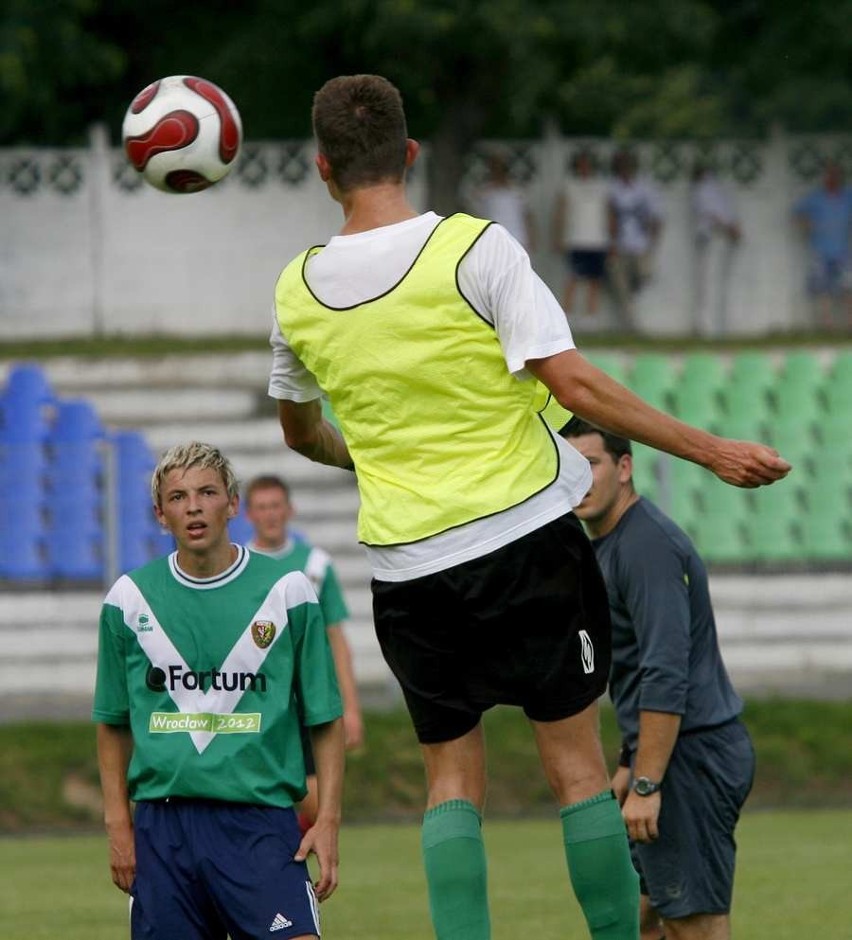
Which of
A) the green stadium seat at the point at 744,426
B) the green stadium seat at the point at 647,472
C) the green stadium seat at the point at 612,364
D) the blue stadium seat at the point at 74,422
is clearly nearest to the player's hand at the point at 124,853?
the green stadium seat at the point at 647,472

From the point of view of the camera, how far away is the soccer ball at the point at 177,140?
21.1 feet

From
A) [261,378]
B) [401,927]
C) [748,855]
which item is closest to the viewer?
[401,927]

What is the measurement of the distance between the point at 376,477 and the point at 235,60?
16.8m

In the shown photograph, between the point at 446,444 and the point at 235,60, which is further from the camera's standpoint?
the point at 235,60

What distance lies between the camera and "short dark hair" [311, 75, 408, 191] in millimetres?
4824

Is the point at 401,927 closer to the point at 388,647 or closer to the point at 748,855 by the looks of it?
the point at 748,855

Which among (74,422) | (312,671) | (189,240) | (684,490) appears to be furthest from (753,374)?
(312,671)

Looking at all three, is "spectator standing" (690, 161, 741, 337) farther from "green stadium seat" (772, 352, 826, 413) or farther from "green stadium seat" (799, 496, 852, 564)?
"green stadium seat" (799, 496, 852, 564)

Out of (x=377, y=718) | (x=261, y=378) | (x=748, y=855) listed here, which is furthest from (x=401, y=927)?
(x=261, y=378)

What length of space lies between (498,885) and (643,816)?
4265 mm

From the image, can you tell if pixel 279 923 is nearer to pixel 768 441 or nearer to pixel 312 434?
pixel 312 434

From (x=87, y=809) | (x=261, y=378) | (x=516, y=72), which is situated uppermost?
(x=516, y=72)

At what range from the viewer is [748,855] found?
35.8 feet

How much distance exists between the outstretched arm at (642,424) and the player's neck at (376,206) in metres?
0.50
